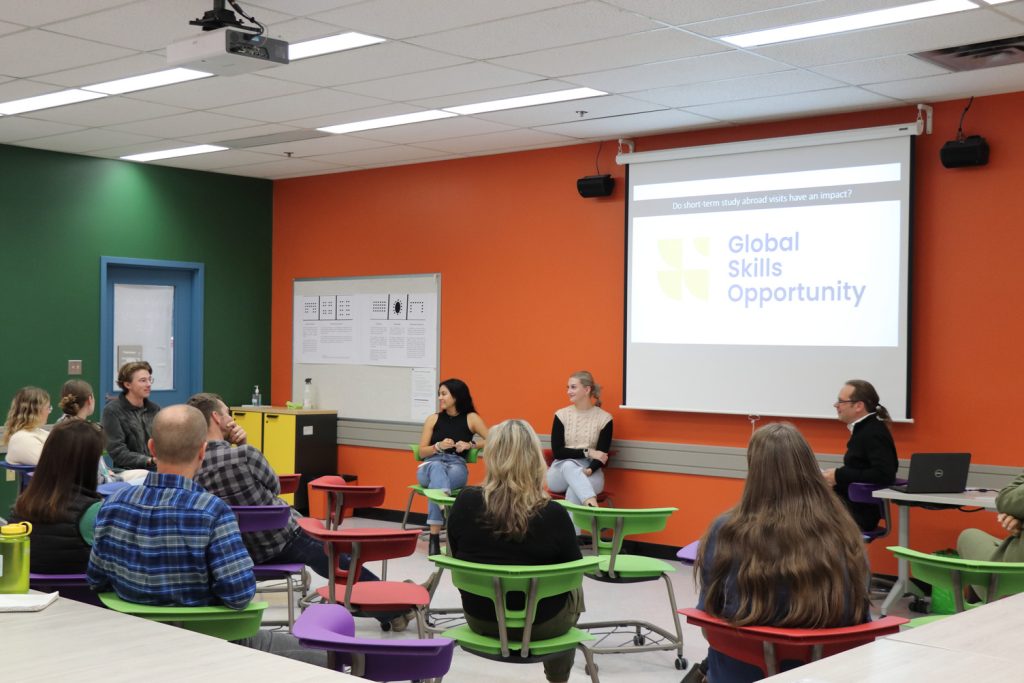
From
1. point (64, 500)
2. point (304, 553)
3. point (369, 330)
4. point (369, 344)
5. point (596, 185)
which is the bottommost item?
point (304, 553)

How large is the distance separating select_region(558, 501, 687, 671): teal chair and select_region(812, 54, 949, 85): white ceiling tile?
2.62m

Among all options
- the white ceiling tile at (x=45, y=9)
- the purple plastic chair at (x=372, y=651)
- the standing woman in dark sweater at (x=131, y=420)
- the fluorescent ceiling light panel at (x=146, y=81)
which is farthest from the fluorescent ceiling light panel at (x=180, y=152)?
the purple plastic chair at (x=372, y=651)

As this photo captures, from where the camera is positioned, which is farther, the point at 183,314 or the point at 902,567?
the point at 183,314

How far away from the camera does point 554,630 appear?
405 cm

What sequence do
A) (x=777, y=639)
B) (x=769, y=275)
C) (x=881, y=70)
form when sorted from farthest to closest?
1. (x=769, y=275)
2. (x=881, y=70)
3. (x=777, y=639)

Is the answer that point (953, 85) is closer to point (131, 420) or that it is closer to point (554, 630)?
point (554, 630)

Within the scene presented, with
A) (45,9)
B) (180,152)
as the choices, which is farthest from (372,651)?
(180,152)

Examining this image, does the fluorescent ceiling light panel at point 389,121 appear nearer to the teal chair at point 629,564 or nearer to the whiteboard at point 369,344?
the whiteboard at point 369,344

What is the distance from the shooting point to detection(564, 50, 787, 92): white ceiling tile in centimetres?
583

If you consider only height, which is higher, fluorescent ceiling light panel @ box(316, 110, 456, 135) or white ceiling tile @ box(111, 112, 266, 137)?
fluorescent ceiling light panel @ box(316, 110, 456, 135)

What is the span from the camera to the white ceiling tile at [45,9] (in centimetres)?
494

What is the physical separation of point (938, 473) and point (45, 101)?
5.87m


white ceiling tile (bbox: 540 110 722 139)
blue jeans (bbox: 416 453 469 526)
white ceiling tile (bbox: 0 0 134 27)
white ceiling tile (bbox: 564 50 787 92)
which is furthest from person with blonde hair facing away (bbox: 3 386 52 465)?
white ceiling tile (bbox: 540 110 722 139)

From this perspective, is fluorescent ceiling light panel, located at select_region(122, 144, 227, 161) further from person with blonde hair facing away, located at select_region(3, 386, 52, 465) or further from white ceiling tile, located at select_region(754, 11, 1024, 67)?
white ceiling tile, located at select_region(754, 11, 1024, 67)
